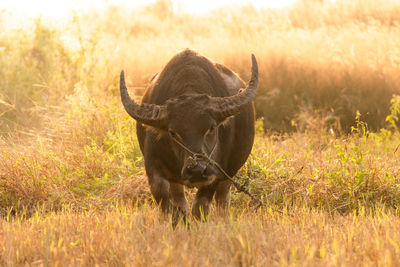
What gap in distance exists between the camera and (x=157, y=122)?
4.66 metres

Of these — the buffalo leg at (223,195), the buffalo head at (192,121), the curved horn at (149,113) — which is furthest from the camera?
the buffalo leg at (223,195)

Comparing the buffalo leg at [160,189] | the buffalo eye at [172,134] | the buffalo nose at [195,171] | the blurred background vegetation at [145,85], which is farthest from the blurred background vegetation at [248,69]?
the buffalo nose at [195,171]

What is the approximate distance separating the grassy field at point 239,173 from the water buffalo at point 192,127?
1.19 ft

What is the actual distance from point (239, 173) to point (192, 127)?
7.35ft

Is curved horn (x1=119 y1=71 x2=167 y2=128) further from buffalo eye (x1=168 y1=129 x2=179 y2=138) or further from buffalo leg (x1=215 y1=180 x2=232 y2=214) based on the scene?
buffalo leg (x1=215 y1=180 x2=232 y2=214)

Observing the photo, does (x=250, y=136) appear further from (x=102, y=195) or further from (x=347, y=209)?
(x=102, y=195)

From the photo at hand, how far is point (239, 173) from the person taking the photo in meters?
6.67

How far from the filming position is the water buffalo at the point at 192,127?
15.0 feet

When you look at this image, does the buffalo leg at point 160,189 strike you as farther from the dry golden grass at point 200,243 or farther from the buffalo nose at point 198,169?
the buffalo nose at point 198,169

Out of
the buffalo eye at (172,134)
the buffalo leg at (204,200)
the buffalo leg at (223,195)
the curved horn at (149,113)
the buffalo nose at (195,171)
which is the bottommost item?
the buffalo leg at (223,195)

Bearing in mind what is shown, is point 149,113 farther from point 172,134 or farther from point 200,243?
point 200,243

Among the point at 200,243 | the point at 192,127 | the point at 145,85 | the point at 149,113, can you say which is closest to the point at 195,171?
the point at 192,127

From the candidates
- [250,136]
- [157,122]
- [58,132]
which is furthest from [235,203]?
[58,132]

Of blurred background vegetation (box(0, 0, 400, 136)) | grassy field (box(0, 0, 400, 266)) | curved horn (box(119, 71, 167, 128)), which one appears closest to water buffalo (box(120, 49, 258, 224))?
curved horn (box(119, 71, 167, 128))
